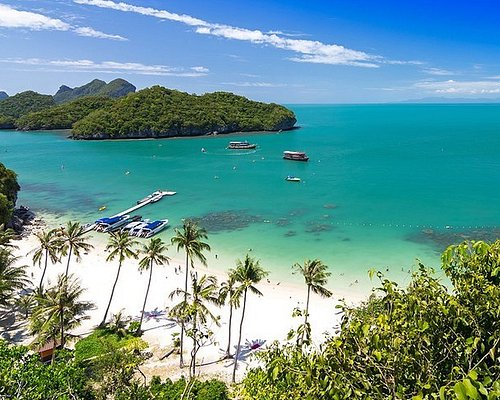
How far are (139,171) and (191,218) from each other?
137 ft

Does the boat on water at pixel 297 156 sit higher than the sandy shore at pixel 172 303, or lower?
higher

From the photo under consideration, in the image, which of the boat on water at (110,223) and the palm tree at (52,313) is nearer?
the palm tree at (52,313)

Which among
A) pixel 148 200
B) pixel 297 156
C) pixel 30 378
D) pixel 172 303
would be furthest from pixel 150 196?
pixel 30 378

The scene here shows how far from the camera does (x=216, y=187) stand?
77875 millimetres

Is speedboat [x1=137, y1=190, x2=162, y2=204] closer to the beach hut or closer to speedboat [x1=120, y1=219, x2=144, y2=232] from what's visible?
speedboat [x1=120, y1=219, x2=144, y2=232]

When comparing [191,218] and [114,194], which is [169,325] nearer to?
[191,218]

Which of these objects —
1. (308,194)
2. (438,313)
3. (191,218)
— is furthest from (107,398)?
(308,194)

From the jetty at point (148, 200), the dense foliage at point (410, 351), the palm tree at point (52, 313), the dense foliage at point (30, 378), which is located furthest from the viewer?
the jetty at point (148, 200)

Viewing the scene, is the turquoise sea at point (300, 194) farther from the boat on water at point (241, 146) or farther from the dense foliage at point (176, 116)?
the dense foliage at point (176, 116)

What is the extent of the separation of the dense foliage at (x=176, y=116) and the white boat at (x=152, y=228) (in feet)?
362

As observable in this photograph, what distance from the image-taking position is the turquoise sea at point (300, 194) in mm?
45438

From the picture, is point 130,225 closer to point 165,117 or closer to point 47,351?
point 47,351

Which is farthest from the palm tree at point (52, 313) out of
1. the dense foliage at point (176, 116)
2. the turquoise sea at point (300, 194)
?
the dense foliage at point (176, 116)

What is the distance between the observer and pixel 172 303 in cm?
3362
